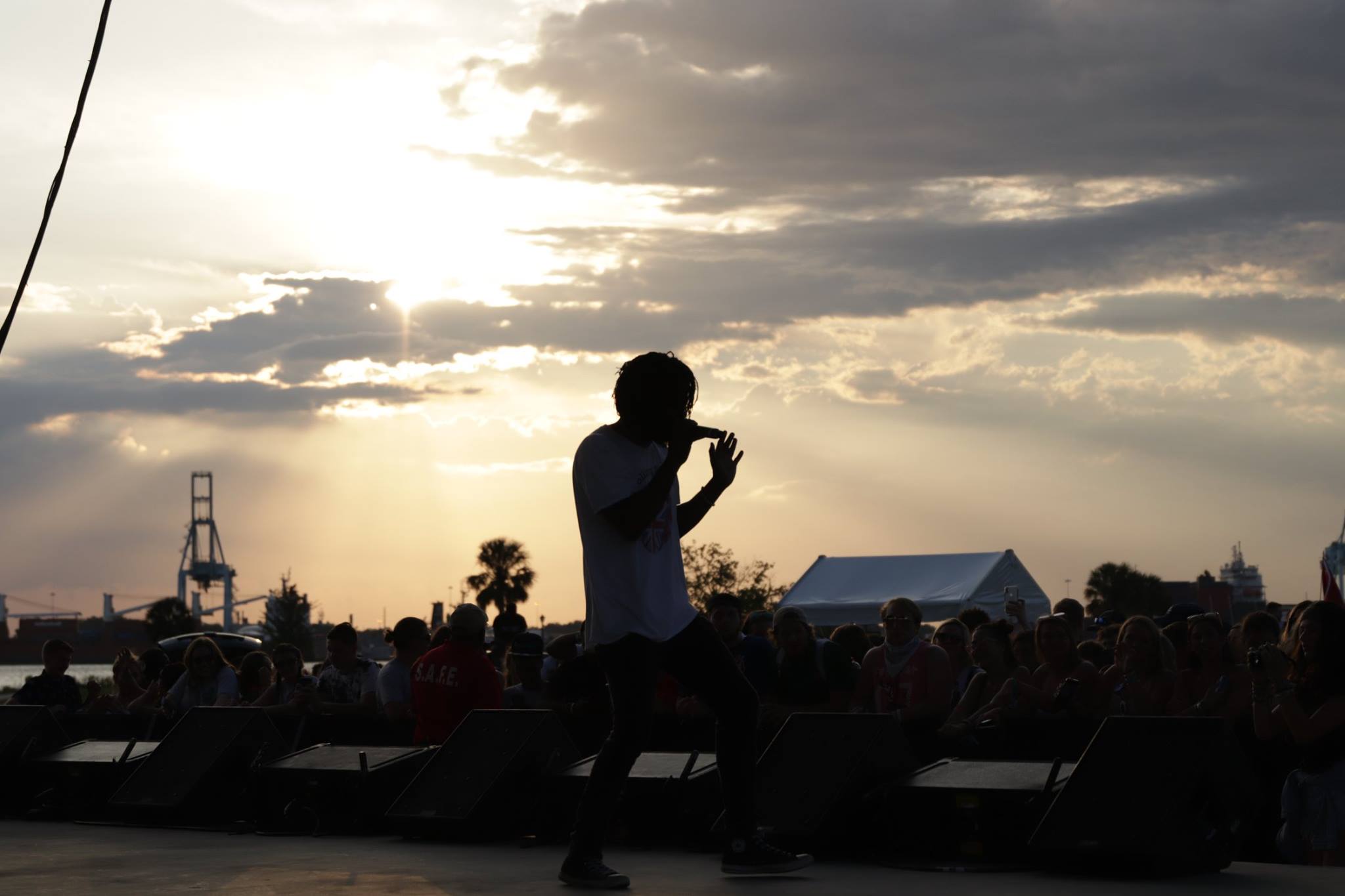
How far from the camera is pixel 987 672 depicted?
312 inches

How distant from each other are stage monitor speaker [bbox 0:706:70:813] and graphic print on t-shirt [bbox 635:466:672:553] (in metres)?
5.40

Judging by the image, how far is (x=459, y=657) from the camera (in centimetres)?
739

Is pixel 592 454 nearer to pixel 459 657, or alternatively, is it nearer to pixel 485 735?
pixel 485 735

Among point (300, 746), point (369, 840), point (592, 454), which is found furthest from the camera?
point (300, 746)

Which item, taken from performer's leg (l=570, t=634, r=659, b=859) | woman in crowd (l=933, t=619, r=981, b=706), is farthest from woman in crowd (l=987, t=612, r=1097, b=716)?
performer's leg (l=570, t=634, r=659, b=859)

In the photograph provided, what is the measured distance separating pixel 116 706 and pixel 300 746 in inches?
145

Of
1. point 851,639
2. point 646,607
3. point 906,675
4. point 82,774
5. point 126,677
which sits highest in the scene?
point 646,607

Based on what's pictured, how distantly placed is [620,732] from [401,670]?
4.20 meters

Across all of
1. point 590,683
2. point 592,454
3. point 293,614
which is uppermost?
point 592,454

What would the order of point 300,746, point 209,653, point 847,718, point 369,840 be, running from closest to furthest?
point 847,718 < point 369,840 < point 300,746 < point 209,653

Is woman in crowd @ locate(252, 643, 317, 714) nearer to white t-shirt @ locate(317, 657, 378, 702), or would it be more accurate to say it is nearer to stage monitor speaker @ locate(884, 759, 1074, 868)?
white t-shirt @ locate(317, 657, 378, 702)

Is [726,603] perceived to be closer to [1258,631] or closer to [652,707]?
[1258,631]

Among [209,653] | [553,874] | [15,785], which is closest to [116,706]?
[209,653]

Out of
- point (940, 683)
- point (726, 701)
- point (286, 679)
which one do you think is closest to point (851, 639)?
point (940, 683)
